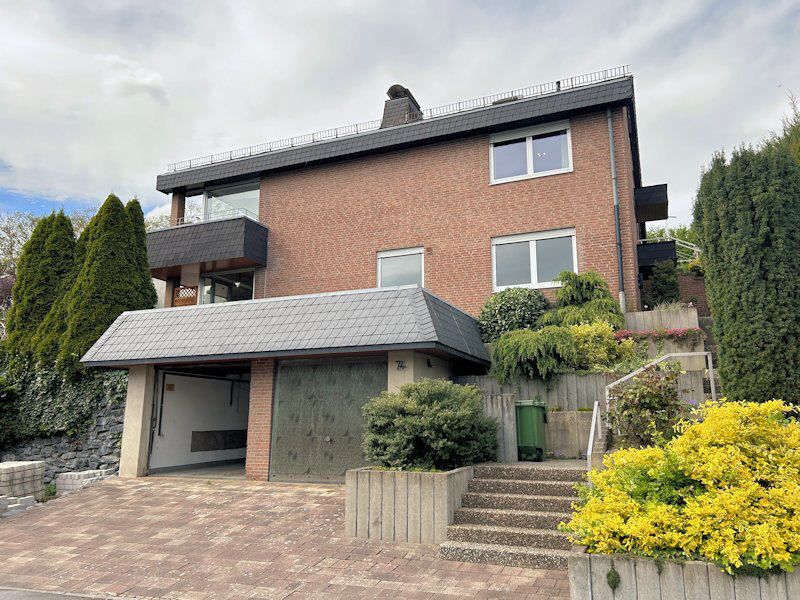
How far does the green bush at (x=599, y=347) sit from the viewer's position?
11445 millimetres

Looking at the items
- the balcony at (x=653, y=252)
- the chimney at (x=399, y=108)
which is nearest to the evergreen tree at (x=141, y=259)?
the chimney at (x=399, y=108)

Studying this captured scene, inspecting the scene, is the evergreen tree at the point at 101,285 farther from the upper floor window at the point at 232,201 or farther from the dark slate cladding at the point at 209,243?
the upper floor window at the point at 232,201

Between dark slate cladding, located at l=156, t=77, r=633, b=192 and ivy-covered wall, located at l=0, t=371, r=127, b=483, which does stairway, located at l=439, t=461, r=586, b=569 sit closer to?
ivy-covered wall, located at l=0, t=371, r=127, b=483

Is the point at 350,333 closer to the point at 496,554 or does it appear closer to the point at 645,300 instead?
the point at 496,554

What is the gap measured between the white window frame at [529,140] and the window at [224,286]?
28.6ft

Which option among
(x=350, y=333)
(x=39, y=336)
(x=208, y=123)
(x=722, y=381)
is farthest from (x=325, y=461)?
(x=208, y=123)

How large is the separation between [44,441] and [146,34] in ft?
30.6

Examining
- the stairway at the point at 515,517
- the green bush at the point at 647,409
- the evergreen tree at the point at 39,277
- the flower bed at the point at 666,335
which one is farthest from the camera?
the evergreen tree at the point at 39,277

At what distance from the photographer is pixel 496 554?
6359 mm

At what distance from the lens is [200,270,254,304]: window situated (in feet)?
63.7

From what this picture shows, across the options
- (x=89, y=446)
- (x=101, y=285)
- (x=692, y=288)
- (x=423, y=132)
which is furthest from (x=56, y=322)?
(x=692, y=288)

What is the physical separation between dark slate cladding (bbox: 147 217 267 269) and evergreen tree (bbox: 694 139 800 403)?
1249cm

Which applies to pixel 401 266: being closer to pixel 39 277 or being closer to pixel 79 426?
pixel 79 426

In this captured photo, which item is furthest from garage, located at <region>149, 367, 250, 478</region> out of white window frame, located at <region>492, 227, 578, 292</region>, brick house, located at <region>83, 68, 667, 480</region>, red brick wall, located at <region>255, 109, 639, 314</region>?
white window frame, located at <region>492, 227, 578, 292</region>
